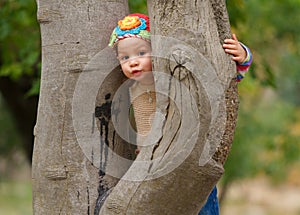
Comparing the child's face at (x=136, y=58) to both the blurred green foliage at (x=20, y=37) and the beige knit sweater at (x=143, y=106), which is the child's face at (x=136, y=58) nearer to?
the beige knit sweater at (x=143, y=106)

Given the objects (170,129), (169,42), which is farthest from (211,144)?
(169,42)

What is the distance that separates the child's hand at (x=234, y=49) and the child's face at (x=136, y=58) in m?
0.38

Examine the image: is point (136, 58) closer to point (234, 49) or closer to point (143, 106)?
point (143, 106)

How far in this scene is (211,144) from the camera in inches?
102

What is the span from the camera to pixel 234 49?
2.77 m

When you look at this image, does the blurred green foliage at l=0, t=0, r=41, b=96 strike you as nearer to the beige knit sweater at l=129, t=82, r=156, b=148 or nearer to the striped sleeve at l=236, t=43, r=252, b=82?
the beige knit sweater at l=129, t=82, r=156, b=148

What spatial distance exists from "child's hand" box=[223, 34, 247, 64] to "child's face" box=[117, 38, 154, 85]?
1.24 ft

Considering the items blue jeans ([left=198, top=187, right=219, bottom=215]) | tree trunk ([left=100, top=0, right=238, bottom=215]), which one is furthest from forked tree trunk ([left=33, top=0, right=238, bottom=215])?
blue jeans ([left=198, top=187, right=219, bottom=215])

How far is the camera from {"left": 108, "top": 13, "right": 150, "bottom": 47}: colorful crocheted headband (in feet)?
9.73

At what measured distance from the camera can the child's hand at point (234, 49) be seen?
276cm

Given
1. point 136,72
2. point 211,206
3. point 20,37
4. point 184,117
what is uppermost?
point 20,37

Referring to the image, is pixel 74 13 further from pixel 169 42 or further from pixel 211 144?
pixel 211 144

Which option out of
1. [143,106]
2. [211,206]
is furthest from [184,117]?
[211,206]

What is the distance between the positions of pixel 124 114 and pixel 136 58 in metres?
0.31
